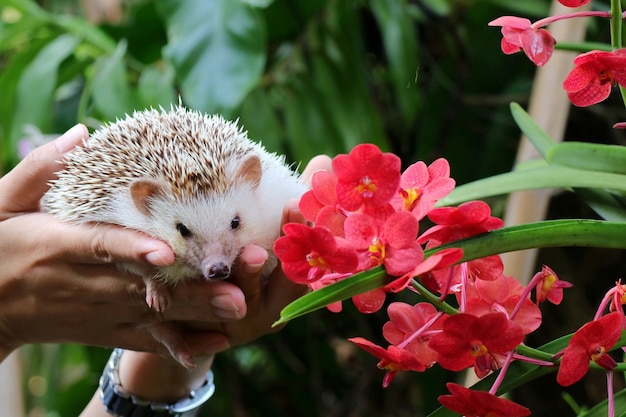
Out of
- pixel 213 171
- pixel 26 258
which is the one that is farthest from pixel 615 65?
pixel 26 258

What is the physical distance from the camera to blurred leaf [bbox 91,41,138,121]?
1391 mm

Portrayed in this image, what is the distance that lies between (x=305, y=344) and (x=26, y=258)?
A: 1.35m

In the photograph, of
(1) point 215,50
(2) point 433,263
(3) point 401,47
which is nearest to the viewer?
(2) point 433,263

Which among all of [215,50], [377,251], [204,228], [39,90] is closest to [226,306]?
[204,228]

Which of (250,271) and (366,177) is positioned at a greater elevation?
(366,177)

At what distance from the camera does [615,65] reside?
1.67ft

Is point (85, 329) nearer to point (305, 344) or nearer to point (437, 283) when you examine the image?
point (437, 283)

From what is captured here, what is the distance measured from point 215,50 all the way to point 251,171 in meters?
0.57

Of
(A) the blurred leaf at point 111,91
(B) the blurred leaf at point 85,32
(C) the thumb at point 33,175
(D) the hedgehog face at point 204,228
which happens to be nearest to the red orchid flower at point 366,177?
(D) the hedgehog face at point 204,228

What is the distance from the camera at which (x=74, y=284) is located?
0.77m

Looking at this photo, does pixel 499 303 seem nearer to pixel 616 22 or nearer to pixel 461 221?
pixel 461 221

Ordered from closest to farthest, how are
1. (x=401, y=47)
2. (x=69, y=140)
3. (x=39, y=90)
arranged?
(x=69, y=140) → (x=39, y=90) → (x=401, y=47)

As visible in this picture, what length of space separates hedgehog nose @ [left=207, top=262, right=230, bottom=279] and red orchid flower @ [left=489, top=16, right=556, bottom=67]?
1.23 feet

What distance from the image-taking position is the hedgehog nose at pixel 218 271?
756 millimetres
